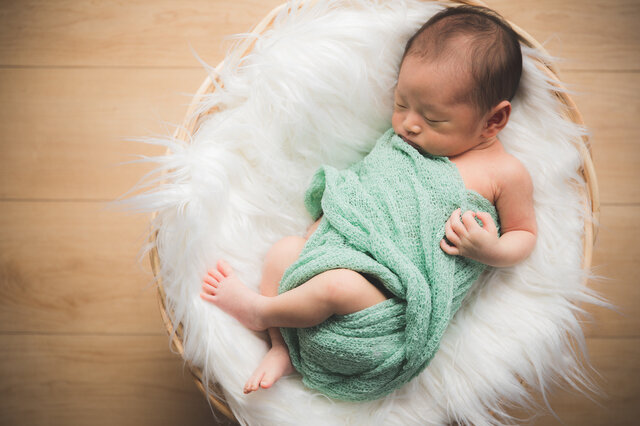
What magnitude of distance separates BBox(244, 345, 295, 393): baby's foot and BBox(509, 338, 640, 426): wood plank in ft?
2.31

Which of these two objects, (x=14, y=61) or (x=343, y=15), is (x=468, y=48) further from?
(x=14, y=61)

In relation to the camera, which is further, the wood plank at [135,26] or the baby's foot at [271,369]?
the wood plank at [135,26]

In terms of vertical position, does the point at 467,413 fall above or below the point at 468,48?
below

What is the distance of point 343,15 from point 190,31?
0.48m

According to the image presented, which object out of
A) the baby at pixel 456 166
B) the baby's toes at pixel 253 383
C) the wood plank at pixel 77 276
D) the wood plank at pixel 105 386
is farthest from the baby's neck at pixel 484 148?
the wood plank at pixel 77 276

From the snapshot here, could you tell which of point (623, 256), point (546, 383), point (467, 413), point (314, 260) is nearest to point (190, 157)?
point (314, 260)

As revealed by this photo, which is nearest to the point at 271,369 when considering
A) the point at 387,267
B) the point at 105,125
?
the point at 387,267

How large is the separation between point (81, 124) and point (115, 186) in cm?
19

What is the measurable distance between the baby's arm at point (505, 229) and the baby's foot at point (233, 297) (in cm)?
37

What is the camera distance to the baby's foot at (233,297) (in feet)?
2.80

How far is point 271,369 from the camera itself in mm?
835

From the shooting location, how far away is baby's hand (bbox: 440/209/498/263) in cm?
82

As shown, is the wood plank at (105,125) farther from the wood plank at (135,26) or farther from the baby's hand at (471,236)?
the baby's hand at (471,236)

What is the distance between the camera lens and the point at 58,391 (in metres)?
1.16
